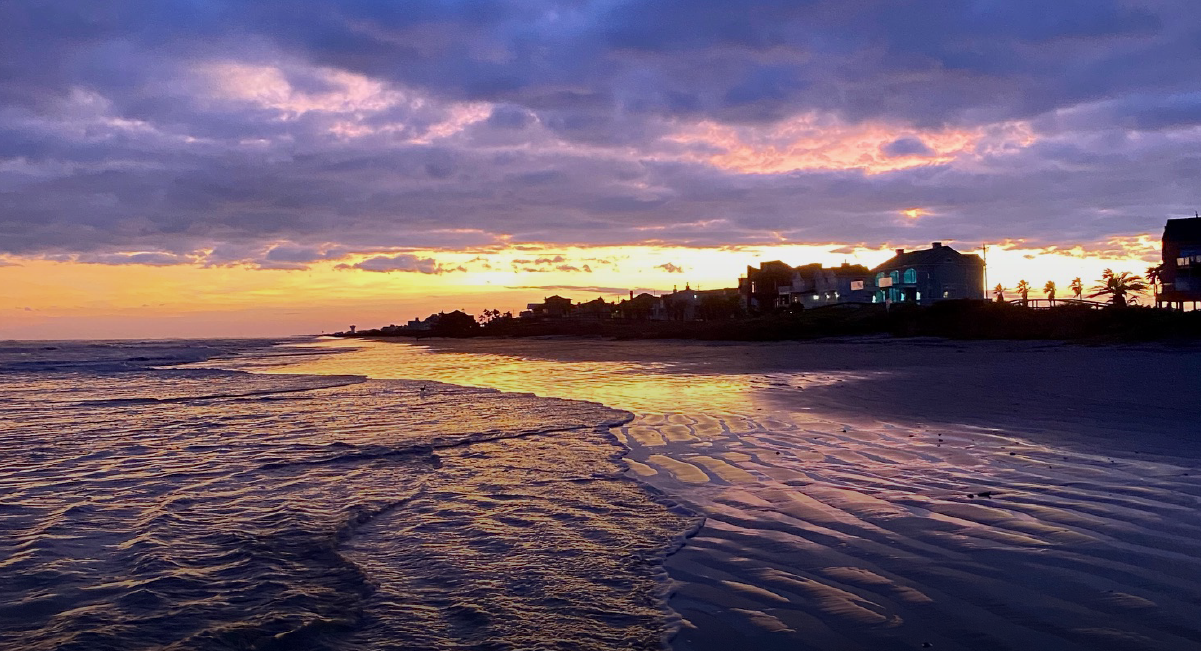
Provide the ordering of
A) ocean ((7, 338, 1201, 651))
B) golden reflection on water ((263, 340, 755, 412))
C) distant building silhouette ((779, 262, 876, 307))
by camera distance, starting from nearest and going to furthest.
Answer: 1. ocean ((7, 338, 1201, 651))
2. golden reflection on water ((263, 340, 755, 412))
3. distant building silhouette ((779, 262, 876, 307))

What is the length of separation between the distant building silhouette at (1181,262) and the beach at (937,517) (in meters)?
59.4

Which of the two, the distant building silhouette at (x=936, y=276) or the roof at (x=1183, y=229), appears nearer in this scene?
the roof at (x=1183, y=229)

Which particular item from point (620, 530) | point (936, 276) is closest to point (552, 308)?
point (936, 276)

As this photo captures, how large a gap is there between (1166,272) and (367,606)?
79192 millimetres

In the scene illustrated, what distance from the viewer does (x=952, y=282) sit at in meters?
79.8

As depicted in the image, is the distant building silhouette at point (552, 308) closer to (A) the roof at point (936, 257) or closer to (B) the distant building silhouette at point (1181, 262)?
(A) the roof at point (936, 257)

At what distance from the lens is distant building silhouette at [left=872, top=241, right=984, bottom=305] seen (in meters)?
79.3

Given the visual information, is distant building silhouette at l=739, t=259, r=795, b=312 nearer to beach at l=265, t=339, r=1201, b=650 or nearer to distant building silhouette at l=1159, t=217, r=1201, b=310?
distant building silhouette at l=1159, t=217, r=1201, b=310

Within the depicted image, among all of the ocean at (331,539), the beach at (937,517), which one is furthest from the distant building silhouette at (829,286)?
the ocean at (331,539)

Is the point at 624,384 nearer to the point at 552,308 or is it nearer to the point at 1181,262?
the point at 1181,262

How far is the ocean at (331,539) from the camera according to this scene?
468cm

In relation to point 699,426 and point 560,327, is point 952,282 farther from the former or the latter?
point 699,426

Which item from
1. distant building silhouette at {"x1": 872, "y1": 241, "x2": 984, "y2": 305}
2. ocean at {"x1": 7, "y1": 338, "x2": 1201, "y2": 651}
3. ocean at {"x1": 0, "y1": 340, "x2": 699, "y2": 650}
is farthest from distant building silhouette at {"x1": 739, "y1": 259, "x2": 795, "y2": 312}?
ocean at {"x1": 0, "y1": 340, "x2": 699, "y2": 650}

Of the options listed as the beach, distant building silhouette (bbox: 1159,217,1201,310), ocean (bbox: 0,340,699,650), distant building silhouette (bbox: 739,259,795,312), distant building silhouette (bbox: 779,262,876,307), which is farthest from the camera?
distant building silhouette (bbox: 739,259,795,312)
